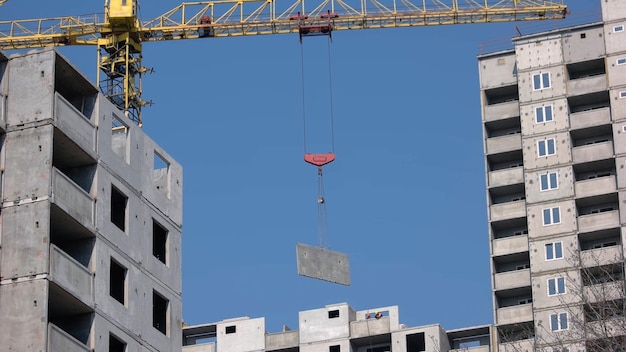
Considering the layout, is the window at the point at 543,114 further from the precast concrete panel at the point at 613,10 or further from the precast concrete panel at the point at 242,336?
the precast concrete panel at the point at 242,336

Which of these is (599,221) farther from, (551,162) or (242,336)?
(242,336)

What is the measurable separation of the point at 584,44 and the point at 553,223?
1547cm

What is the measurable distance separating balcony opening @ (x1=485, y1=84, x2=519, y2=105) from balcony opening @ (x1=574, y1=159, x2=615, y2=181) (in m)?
Result: 10.0

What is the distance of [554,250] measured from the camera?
5404 inches

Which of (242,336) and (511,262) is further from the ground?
(511,262)

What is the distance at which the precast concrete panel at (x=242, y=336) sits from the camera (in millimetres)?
144125

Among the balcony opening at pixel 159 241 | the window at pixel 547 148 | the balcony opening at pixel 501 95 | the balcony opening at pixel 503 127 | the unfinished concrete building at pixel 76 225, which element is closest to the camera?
the unfinished concrete building at pixel 76 225

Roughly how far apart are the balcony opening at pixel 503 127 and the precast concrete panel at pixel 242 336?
24.5 m

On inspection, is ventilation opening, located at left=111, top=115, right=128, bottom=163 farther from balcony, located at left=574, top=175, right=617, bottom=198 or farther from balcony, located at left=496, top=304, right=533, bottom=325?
balcony, located at left=574, top=175, right=617, bottom=198

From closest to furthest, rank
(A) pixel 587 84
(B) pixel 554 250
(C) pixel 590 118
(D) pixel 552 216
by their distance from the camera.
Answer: (B) pixel 554 250 → (D) pixel 552 216 → (C) pixel 590 118 → (A) pixel 587 84

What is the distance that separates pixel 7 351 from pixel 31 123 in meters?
9.85

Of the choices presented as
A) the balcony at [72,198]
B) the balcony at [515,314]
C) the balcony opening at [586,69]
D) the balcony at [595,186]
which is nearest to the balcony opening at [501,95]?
the balcony opening at [586,69]

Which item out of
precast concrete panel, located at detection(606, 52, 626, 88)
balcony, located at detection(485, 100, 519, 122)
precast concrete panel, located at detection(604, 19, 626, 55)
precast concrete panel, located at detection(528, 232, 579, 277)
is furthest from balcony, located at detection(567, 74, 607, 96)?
precast concrete panel, located at detection(528, 232, 579, 277)

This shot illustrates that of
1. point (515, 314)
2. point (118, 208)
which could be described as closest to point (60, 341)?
point (118, 208)
